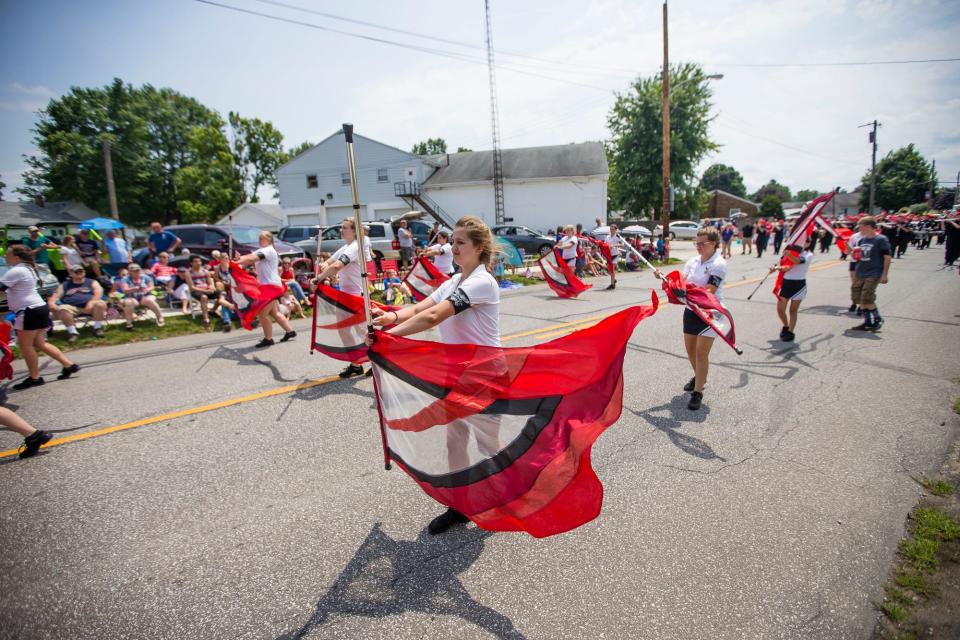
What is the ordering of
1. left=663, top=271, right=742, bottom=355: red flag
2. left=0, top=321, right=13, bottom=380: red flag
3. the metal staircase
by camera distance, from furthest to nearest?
the metal staircase < left=0, top=321, right=13, bottom=380: red flag < left=663, top=271, right=742, bottom=355: red flag

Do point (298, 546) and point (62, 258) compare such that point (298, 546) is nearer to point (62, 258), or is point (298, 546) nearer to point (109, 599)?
point (109, 599)

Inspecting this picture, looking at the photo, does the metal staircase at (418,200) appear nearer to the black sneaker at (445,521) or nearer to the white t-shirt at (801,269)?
the white t-shirt at (801,269)

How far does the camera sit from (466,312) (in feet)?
9.81

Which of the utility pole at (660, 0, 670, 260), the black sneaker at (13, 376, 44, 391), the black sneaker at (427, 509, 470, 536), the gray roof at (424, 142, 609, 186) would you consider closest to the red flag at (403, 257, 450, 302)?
the black sneaker at (13, 376, 44, 391)

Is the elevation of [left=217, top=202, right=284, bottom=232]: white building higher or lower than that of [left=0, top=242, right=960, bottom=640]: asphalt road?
higher

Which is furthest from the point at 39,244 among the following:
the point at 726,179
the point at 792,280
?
the point at 726,179

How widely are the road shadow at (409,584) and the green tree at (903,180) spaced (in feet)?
270

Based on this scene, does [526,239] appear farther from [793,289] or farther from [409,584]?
[409,584]

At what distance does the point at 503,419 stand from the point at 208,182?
52.5 m

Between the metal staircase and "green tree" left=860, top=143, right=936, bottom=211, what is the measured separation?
207 ft

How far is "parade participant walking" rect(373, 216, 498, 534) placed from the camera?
108 inches

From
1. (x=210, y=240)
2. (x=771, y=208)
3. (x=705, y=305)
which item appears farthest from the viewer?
(x=771, y=208)

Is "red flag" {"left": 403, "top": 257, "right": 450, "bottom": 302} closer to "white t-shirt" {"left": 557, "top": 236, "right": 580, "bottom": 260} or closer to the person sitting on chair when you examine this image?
"white t-shirt" {"left": 557, "top": 236, "right": 580, "bottom": 260}

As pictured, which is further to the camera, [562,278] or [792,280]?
[562,278]
